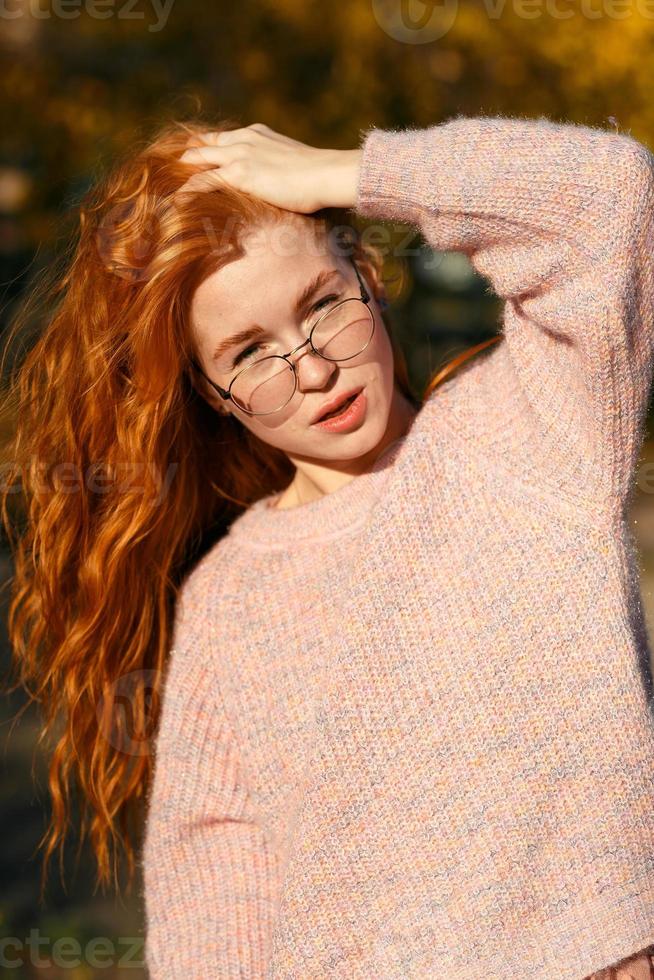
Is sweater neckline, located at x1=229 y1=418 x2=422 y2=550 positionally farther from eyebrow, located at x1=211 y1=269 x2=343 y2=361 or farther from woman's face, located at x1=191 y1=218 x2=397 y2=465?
eyebrow, located at x1=211 y1=269 x2=343 y2=361

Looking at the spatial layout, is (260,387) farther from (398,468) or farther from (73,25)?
(73,25)

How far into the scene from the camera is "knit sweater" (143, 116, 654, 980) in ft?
4.59

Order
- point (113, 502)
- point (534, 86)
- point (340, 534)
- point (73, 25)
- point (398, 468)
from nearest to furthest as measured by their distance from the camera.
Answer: point (398, 468)
point (340, 534)
point (113, 502)
point (73, 25)
point (534, 86)

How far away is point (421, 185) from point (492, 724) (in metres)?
0.75

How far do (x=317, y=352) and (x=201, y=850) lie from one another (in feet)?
2.86

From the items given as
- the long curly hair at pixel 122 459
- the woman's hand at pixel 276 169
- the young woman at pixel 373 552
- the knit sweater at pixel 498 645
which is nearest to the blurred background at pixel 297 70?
the long curly hair at pixel 122 459

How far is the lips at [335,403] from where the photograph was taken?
64.6 inches

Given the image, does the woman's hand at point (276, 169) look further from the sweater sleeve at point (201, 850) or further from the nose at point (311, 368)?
the sweater sleeve at point (201, 850)

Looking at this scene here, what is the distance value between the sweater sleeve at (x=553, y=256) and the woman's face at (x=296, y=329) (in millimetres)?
146

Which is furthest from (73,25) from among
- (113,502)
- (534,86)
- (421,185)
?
(421,185)

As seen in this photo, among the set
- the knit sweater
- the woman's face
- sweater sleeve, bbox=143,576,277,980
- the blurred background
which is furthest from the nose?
the blurred background

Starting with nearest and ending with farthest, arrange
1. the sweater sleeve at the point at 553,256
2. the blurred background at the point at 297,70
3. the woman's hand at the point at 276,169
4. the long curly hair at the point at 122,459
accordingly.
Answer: the sweater sleeve at the point at 553,256, the woman's hand at the point at 276,169, the long curly hair at the point at 122,459, the blurred background at the point at 297,70

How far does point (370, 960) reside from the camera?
155cm

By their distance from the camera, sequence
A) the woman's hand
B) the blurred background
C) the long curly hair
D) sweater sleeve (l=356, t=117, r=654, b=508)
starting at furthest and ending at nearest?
the blurred background < the long curly hair < the woman's hand < sweater sleeve (l=356, t=117, r=654, b=508)
